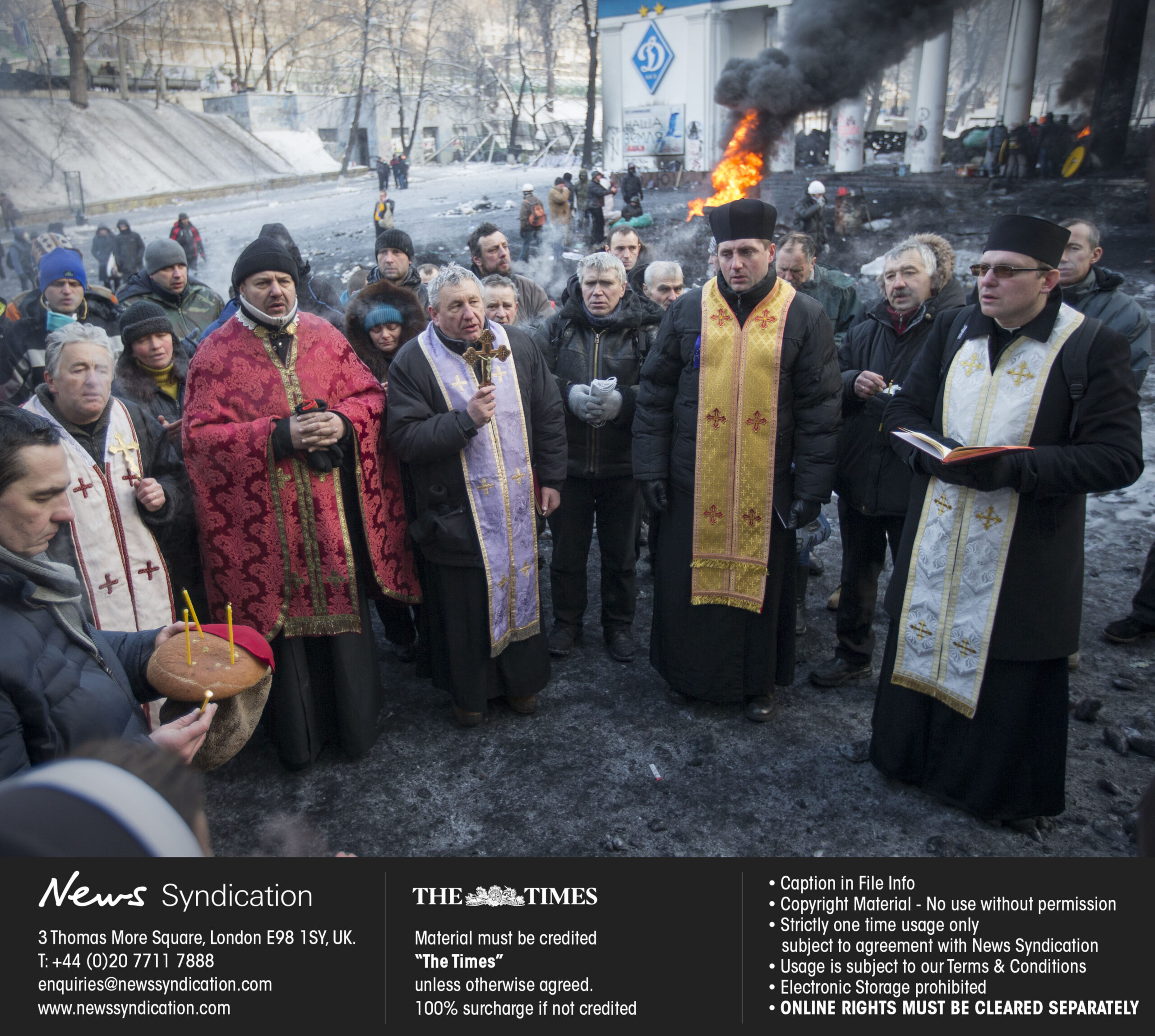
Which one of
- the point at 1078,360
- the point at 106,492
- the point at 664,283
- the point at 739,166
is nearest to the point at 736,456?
the point at 1078,360

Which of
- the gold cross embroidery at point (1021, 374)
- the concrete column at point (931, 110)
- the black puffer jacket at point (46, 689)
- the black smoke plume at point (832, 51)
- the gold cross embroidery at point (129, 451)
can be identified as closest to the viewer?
the black puffer jacket at point (46, 689)

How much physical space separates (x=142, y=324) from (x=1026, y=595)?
156 inches

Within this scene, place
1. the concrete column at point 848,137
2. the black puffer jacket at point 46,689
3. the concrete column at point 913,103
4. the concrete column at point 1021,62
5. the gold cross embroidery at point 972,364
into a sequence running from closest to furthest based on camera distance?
the black puffer jacket at point 46,689
the gold cross embroidery at point 972,364
the concrete column at point 1021,62
the concrete column at point 913,103
the concrete column at point 848,137

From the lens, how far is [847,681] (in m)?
4.32

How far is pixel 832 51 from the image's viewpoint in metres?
15.9

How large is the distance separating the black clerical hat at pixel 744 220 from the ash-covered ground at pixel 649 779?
7.38 feet

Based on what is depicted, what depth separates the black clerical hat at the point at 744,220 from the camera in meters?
3.58

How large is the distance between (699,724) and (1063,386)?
2.16 meters

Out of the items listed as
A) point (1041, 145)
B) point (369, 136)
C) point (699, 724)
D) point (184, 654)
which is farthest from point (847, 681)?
point (1041, 145)

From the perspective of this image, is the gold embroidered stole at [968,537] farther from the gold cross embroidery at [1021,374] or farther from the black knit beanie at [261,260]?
the black knit beanie at [261,260]

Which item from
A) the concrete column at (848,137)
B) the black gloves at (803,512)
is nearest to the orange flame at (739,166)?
the concrete column at (848,137)

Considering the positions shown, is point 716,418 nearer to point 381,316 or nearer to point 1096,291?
point 381,316

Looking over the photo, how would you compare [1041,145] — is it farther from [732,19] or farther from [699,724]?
[699,724]

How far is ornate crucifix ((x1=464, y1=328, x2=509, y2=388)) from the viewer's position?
12.0 feet
